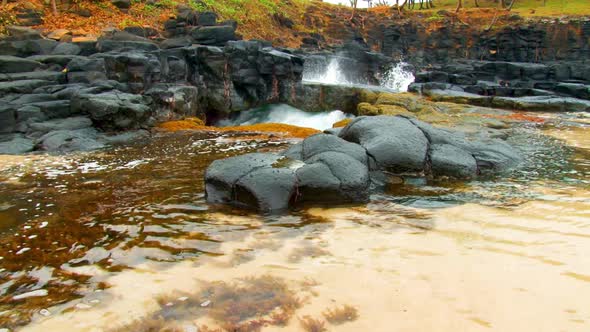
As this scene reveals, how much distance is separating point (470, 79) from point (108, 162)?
21.4 meters

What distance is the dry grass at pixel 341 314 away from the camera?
284 centimetres

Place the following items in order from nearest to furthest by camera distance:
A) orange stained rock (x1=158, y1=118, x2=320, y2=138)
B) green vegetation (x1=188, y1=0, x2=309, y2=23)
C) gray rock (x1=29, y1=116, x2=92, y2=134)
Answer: gray rock (x1=29, y1=116, x2=92, y2=134) → orange stained rock (x1=158, y1=118, x2=320, y2=138) → green vegetation (x1=188, y1=0, x2=309, y2=23)

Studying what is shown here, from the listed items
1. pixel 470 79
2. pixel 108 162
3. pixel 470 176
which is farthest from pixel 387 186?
pixel 470 79

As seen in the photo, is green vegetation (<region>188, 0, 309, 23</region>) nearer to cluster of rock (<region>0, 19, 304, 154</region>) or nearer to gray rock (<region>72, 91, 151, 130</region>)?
cluster of rock (<region>0, 19, 304, 154</region>)

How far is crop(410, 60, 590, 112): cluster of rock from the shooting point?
16297 mm

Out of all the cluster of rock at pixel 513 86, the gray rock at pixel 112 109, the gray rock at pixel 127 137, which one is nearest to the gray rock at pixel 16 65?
the gray rock at pixel 112 109

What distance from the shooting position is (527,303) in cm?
296

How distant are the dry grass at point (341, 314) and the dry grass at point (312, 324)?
0.07 m

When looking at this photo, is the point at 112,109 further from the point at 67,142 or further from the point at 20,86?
the point at 20,86

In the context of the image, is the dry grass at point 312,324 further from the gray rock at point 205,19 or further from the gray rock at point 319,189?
the gray rock at point 205,19

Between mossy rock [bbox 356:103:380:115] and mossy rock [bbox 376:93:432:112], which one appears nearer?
mossy rock [bbox 356:103:380:115]

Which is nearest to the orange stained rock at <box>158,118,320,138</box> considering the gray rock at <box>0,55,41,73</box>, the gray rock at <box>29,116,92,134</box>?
the gray rock at <box>29,116,92,134</box>

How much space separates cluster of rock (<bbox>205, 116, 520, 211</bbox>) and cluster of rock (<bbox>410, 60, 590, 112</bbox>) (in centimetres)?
988

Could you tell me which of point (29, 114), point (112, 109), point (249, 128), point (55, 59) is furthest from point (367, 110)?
point (55, 59)
